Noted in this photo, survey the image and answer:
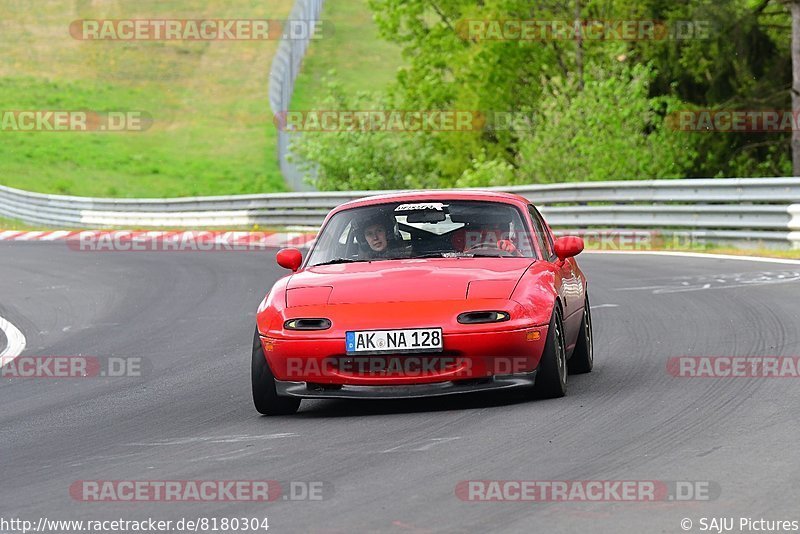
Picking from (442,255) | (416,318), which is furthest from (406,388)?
(442,255)

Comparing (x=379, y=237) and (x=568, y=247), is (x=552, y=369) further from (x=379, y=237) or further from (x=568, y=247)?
(x=379, y=237)

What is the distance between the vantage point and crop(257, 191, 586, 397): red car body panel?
7.94m

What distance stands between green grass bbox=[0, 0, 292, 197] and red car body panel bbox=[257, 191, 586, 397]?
5101 centimetres

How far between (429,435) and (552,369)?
1182 millimetres

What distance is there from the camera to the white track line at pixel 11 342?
1230cm

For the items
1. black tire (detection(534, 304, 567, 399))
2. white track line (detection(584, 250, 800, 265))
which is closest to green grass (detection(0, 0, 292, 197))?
white track line (detection(584, 250, 800, 265))

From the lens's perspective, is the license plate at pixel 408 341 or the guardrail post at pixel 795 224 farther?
the guardrail post at pixel 795 224

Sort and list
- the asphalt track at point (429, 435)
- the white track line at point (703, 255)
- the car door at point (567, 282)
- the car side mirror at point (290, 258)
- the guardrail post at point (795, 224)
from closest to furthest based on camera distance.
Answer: the asphalt track at point (429, 435)
the car door at point (567, 282)
the car side mirror at point (290, 258)
the white track line at point (703, 255)
the guardrail post at point (795, 224)

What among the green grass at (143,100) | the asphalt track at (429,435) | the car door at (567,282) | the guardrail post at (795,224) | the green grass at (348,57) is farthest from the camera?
the green grass at (348,57)

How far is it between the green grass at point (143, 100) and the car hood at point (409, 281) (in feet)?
166

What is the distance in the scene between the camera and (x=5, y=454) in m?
7.39

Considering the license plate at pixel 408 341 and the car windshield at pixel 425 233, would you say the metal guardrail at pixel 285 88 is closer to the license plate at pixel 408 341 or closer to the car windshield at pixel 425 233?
the car windshield at pixel 425 233

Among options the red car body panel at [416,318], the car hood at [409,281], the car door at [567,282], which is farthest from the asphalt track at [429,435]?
the car hood at [409,281]

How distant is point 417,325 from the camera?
7.92m
